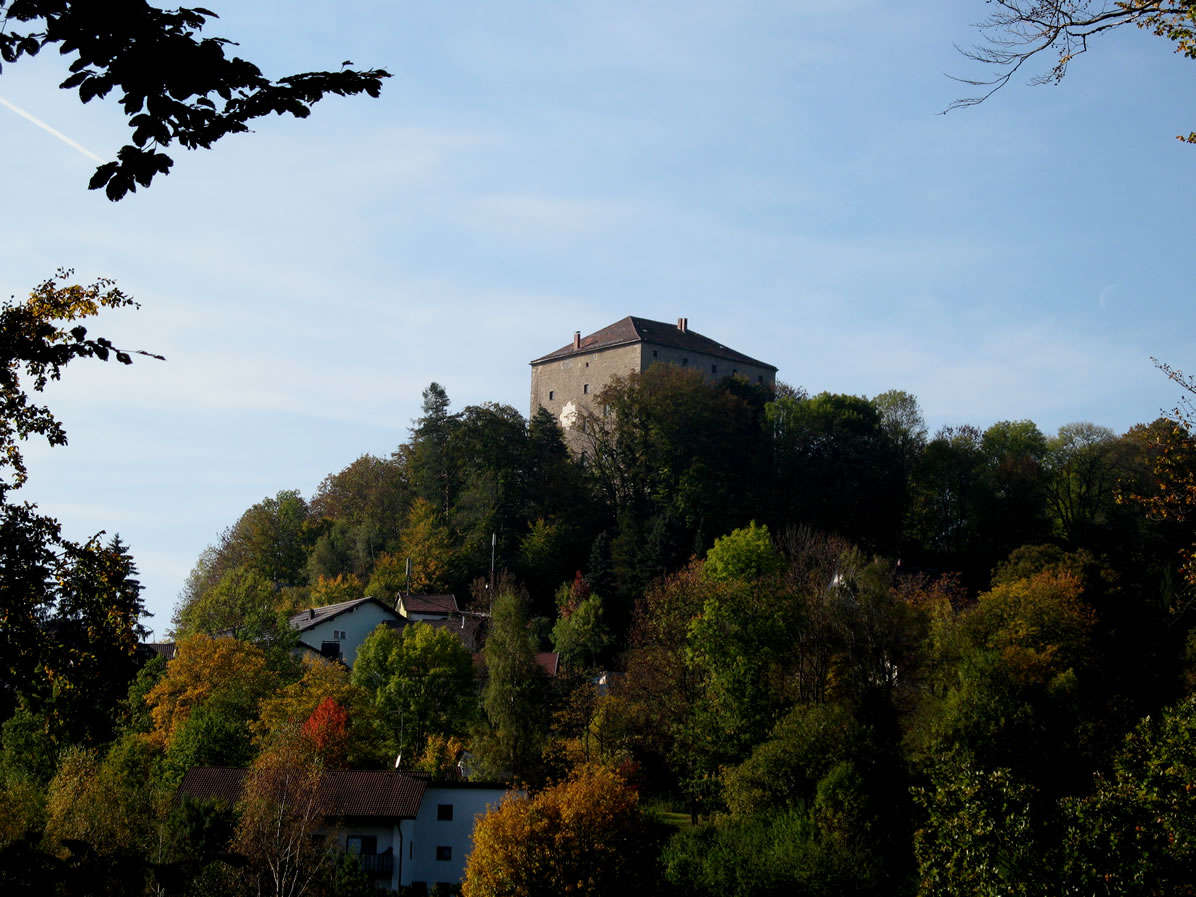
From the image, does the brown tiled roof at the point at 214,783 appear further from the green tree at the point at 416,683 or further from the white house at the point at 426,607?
the white house at the point at 426,607

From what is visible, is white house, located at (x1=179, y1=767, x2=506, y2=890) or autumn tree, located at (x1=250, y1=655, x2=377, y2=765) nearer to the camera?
white house, located at (x1=179, y1=767, x2=506, y2=890)

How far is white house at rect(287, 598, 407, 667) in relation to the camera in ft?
209

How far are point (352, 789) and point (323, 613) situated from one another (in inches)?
1096

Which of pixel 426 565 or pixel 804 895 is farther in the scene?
pixel 426 565

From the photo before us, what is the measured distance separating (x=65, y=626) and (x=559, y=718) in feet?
130

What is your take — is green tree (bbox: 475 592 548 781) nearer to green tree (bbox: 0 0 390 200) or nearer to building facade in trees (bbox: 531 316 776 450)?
building facade in trees (bbox: 531 316 776 450)

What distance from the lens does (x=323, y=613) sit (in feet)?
217

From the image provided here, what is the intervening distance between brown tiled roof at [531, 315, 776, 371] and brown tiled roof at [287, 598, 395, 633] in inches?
1236

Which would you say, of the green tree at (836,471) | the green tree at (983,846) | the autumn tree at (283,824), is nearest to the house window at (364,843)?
the autumn tree at (283,824)

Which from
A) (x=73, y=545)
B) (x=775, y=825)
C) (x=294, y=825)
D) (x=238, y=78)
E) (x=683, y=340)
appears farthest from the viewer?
(x=683, y=340)

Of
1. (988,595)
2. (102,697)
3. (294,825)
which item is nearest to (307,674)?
(294,825)

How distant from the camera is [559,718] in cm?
4866

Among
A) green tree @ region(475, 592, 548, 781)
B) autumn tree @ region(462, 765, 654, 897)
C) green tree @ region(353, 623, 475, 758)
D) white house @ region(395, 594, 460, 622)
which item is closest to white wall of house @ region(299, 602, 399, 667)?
white house @ region(395, 594, 460, 622)

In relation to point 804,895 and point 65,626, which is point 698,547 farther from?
point 65,626
